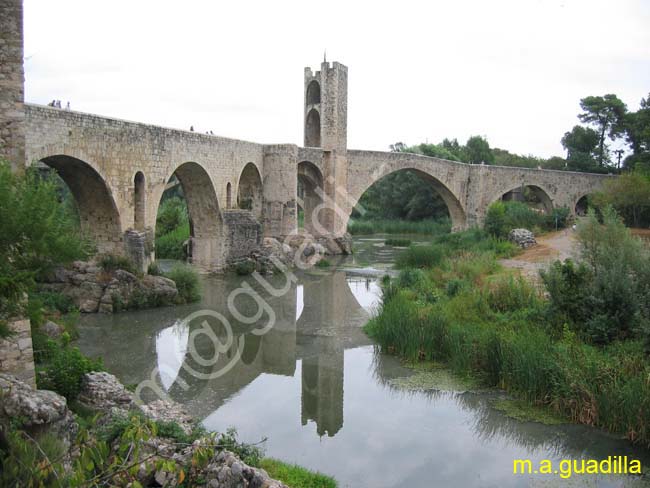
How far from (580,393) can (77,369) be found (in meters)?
5.79

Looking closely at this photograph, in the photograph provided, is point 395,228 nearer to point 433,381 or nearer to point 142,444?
point 433,381

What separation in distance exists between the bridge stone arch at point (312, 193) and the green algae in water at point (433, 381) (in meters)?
14.2

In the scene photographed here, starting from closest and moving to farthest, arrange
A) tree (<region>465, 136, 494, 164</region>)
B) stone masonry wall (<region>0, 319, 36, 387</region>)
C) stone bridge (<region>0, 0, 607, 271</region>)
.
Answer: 1. stone masonry wall (<region>0, 319, 36, 387</region>)
2. stone bridge (<region>0, 0, 607, 271</region>)
3. tree (<region>465, 136, 494, 164</region>)

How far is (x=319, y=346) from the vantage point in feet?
34.1

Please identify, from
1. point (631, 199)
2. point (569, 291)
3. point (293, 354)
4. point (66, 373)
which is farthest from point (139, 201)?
point (631, 199)

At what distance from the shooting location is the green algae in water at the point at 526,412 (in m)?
7.06

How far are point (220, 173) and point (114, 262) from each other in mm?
5496

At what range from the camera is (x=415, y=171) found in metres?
27.3

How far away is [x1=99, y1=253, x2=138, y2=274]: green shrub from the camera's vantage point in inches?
469

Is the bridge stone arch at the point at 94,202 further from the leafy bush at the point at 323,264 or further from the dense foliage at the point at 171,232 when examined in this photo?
the leafy bush at the point at 323,264

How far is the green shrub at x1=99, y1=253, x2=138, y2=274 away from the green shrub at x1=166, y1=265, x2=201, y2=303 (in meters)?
1.37

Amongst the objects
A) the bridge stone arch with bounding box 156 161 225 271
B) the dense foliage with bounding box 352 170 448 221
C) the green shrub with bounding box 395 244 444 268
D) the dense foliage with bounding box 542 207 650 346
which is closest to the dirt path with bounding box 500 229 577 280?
the green shrub with bounding box 395 244 444 268

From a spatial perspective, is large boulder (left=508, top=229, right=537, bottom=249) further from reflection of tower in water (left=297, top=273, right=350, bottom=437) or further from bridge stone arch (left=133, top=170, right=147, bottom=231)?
bridge stone arch (left=133, top=170, right=147, bottom=231)

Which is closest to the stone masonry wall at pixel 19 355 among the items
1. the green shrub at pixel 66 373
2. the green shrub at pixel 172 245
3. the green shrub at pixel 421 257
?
the green shrub at pixel 66 373
